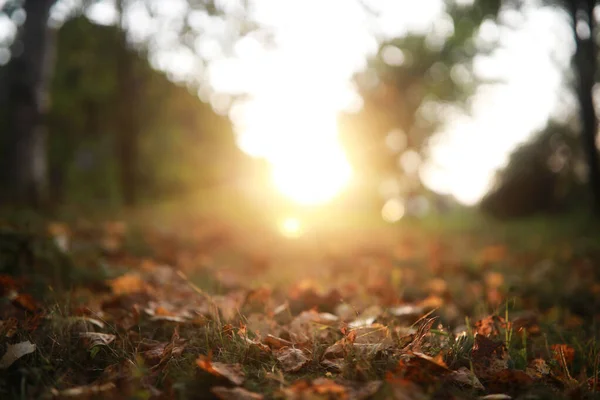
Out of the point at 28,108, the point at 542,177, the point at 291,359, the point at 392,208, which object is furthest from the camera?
the point at 392,208

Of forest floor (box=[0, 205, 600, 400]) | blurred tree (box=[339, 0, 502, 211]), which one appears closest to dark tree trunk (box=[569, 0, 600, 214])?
forest floor (box=[0, 205, 600, 400])

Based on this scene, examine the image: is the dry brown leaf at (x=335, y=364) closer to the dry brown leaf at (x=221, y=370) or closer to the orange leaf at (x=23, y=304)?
the dry brown leaf at (x=221, y=370)

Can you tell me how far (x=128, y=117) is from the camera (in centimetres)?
1159

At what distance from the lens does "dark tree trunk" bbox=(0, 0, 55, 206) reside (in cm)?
656

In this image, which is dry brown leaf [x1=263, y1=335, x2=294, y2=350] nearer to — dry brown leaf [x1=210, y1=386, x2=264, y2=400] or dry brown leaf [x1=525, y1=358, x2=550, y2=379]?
dry brown leaf [x1=210, y1=386, x2=264, y2=400]

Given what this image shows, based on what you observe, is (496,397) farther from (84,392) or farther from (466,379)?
(84,392)

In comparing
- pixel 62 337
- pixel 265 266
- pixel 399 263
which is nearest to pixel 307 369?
pixel 62 337

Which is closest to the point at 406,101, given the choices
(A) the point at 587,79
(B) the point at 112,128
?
(A) the point at 587,79

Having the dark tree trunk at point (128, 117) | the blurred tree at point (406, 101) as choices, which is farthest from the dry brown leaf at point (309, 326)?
the blurred tree at point (406, 101)

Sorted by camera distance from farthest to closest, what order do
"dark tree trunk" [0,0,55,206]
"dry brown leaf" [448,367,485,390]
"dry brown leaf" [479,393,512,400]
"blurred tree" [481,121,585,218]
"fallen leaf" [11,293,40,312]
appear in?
"blurred tree" [481,121,585,218] < "dark tree trunk" [0,0,55,206] < "fallen leaf" [11,293,40,312] < "dry brown leaf" [448,367,485,390] < "dry brown leaf" [479,393,512,400]

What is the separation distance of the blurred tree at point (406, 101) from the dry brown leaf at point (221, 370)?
16439 millimetres

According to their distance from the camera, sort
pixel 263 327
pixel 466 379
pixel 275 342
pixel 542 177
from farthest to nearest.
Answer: pixel 542 177
pixel 263 327
pixel 275 342
pixel 466 379

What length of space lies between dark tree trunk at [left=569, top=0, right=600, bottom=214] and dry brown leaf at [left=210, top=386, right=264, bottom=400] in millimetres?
9396

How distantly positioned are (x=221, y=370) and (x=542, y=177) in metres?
13.5
